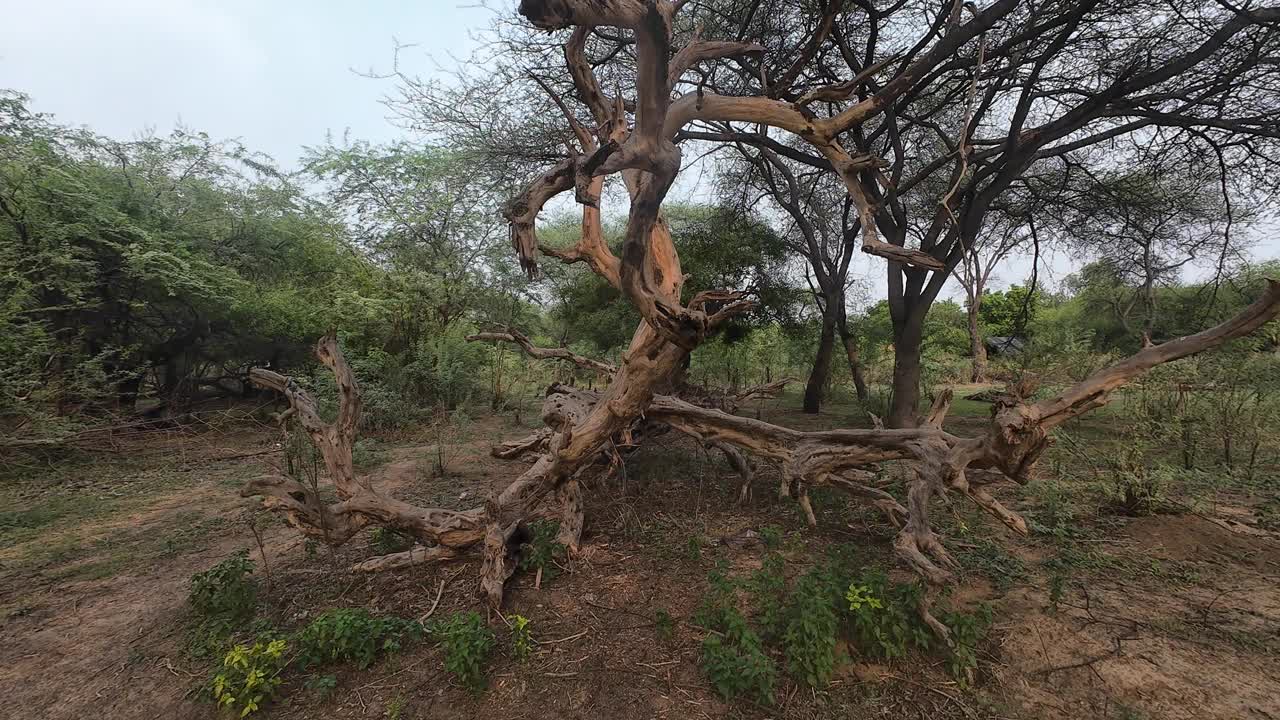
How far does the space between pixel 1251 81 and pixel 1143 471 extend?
4.64 metres

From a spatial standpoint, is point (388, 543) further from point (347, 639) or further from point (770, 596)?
point (770, 596)

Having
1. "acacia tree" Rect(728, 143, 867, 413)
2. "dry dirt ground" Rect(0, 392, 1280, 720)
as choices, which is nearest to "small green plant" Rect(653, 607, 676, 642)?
"dry dirt ground" Rect(0, 392, 1280, 720)

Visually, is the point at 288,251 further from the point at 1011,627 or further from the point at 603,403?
the point at 1011,627

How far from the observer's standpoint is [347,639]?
2475 millimetres

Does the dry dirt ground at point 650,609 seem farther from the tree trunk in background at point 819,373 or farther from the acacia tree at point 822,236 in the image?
the tree trunk in background at point 819,373

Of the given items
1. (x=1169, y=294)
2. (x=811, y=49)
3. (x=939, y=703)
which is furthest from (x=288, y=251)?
(x=1169, y=294)

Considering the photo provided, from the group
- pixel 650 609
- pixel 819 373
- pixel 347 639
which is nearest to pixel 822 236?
pixel 819 373

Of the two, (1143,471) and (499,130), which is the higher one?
(499,130)

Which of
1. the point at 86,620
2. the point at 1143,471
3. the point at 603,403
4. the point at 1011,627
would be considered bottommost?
the point at 86,620

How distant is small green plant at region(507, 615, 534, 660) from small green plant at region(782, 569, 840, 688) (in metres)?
1.28

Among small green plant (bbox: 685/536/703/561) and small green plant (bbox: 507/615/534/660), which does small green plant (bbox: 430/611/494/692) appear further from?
small green plant (bbox: 685/536/703/561)

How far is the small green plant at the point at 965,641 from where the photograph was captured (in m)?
2.29

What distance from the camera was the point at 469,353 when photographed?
31.4ft

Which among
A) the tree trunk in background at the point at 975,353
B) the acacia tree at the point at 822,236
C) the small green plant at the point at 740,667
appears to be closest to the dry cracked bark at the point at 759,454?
the small green plant at the point at 740,667
